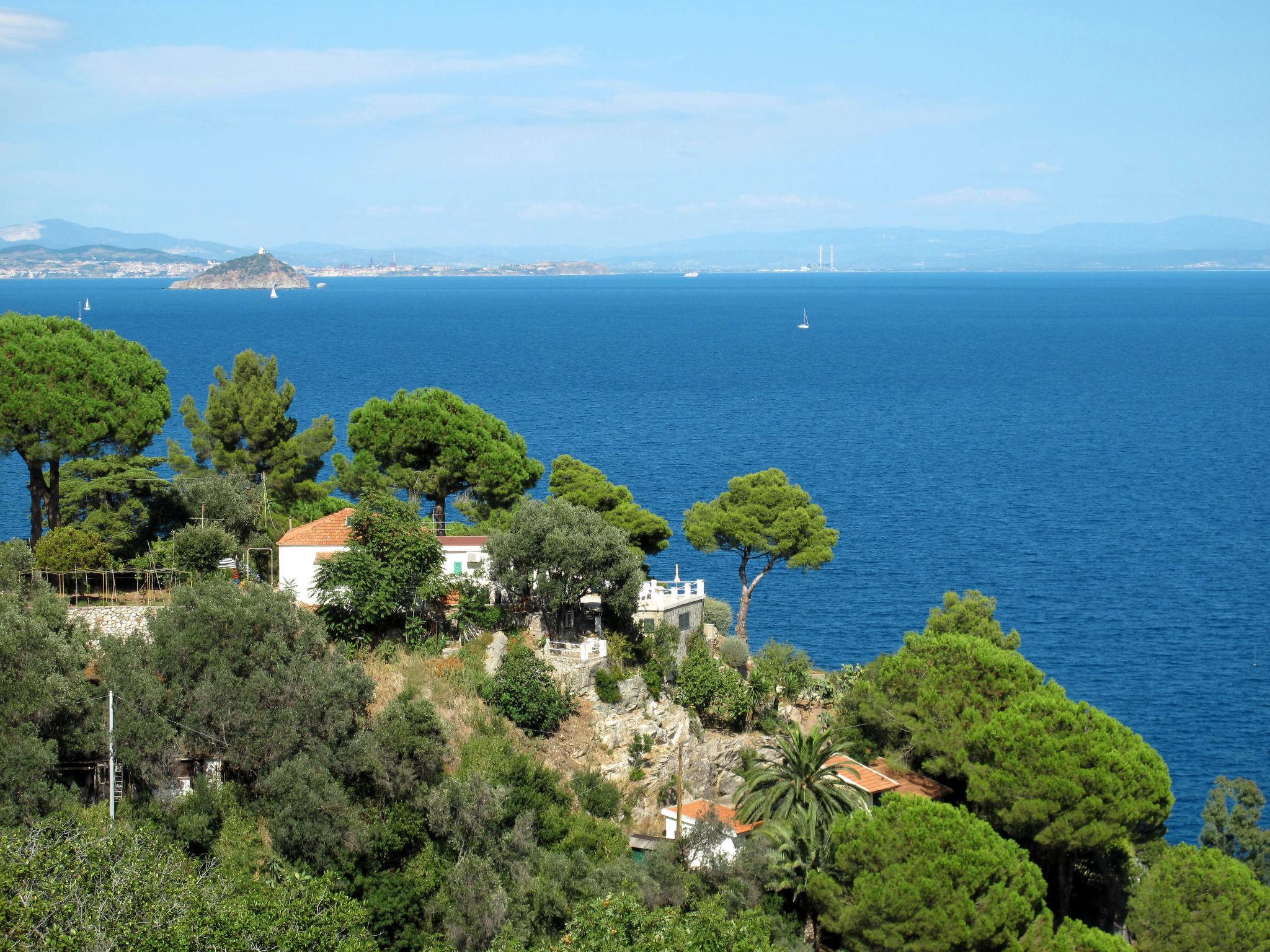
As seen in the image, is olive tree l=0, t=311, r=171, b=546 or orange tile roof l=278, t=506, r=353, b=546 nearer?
orange tile roof l=278, t=506, r=353, b=546

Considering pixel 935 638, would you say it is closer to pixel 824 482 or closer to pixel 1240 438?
pixel 824 482

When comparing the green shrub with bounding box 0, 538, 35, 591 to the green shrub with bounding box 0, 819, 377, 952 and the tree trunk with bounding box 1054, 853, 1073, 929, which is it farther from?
the tree trunk with bounding box 1054, 853, 1073, 929

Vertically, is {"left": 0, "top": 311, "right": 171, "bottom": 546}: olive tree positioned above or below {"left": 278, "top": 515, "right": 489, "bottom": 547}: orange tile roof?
above

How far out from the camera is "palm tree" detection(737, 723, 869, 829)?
3123 cm

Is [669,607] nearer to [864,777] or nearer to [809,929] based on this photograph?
[864,777]

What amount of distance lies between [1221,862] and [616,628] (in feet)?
54.1

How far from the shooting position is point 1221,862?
96.4 feet

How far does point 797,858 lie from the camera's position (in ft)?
97.1

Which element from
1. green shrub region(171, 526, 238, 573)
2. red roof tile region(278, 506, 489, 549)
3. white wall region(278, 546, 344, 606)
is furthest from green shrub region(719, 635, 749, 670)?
green shrub region(171, 526, 238, 573)

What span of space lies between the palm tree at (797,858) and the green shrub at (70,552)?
1943 centimetres

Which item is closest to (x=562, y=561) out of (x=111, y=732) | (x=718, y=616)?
(x=718, y=616)

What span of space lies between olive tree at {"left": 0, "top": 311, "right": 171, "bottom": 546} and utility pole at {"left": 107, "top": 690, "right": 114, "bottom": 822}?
13.0 meters

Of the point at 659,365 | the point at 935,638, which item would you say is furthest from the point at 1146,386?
the point at 935,638

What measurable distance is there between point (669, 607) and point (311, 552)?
10530 mm
